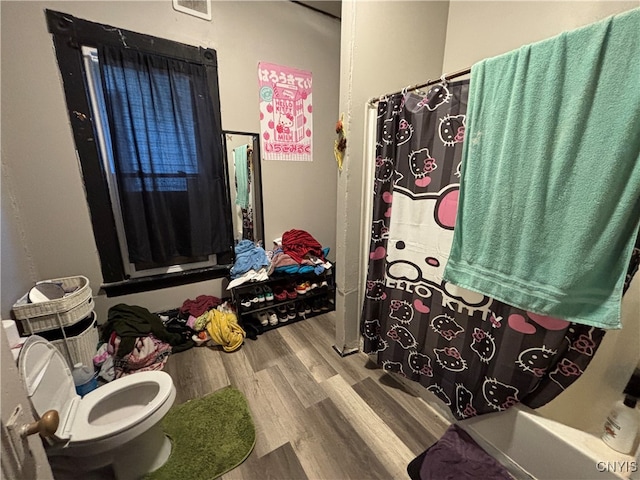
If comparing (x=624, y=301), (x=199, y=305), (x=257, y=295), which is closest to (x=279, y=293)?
(x=257, y=295)

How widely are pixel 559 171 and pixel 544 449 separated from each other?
1.11 meters

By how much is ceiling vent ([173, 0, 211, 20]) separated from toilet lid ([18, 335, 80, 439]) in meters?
2.17

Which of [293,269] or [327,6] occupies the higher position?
[327,6]

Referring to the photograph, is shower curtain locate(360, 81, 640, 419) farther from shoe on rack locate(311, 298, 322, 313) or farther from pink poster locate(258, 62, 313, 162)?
pink poster locate(258, 62, 313, 162)

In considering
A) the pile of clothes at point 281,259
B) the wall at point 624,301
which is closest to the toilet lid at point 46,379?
the pile of clothes at point 281,259

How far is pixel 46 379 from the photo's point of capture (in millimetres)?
1045

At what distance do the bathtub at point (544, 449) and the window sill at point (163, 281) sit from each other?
2101 mm

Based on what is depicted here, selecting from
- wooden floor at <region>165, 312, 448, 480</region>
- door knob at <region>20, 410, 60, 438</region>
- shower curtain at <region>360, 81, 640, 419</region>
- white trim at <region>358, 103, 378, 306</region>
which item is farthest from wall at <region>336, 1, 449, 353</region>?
door knob at <region>20, 410, 60, 438</region>

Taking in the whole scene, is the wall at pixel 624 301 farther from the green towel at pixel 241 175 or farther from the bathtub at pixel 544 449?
the green towel at pixel 241 175

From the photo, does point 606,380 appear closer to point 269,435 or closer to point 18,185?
point 269,435

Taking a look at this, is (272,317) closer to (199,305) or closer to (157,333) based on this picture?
(199,305)

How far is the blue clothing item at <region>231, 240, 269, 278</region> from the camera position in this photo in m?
2.17

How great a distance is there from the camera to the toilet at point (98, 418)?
98 centimetres

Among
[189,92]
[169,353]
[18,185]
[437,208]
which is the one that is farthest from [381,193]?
[18,185]
